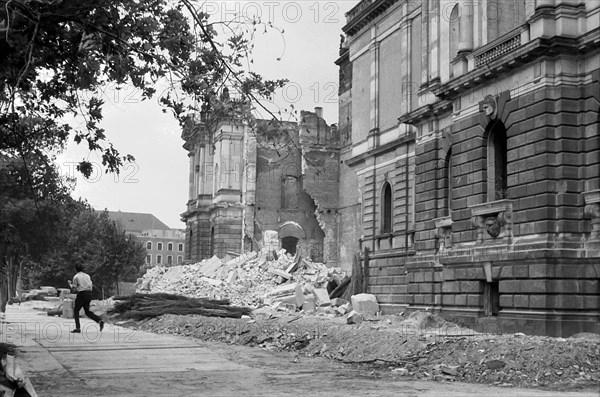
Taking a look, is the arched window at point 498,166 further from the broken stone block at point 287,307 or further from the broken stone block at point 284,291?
the broken stone block at point 284,291

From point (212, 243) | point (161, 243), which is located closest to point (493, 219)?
point (212, 243)

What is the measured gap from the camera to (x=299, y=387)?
985 cm

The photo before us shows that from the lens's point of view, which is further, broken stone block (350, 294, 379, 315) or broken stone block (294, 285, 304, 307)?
broken stone block (294, 285, 304, 307)

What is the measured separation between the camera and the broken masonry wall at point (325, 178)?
55656mm

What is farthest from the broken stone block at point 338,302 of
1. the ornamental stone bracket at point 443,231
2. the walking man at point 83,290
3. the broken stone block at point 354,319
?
the walking man at point 83,290

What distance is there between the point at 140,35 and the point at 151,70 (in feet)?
1.60

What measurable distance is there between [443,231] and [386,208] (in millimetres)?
7456

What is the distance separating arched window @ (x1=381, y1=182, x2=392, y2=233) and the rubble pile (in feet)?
11.3

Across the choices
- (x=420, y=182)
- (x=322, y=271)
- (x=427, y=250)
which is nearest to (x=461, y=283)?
(x=427, y=250)

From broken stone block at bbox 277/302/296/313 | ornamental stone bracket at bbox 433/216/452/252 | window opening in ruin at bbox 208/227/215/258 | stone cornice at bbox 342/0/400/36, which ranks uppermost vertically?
stone cornice at bbox 342/0/400/36

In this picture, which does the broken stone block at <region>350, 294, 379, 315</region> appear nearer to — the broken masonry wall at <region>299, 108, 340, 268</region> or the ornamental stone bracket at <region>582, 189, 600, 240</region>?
the ornamental stone bracket at <region>582, 189, 600, 240</region>

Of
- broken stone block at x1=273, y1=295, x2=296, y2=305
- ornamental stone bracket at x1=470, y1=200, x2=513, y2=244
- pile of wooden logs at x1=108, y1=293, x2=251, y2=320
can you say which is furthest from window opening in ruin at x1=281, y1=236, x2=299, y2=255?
ornamental stone bracket at x1=470, y1=200, x2=513, y2=244

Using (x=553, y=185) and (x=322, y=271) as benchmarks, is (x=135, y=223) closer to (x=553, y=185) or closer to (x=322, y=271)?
(x=322, y=271)

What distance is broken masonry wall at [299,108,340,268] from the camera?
55656mm
